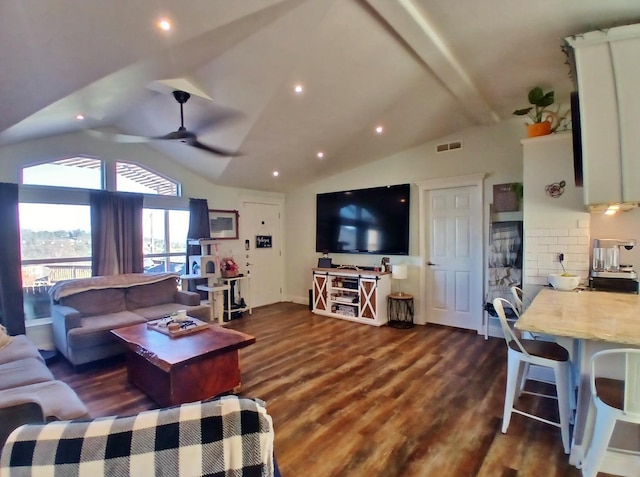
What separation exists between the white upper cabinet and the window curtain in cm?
502

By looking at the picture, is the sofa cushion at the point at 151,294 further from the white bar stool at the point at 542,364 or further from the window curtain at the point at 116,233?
the white bar stool at the point at 542,364

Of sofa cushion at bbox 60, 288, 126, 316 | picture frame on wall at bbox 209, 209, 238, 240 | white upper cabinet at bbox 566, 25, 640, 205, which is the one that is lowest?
sofa cushion at bbox 60, 288, 126, 316

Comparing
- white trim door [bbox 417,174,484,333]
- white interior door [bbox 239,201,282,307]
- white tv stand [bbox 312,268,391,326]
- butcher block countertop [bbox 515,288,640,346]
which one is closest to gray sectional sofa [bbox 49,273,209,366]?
white interior door [bbox 239,201,282,307]

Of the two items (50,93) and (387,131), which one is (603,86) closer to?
(387,131)

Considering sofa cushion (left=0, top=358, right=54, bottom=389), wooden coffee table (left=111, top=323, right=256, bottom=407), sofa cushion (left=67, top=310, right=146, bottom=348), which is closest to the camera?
sofa cushion (left=0, top=358, right=54, bottom=389)

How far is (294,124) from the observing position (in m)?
4.06

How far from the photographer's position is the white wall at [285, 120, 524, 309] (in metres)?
4.41

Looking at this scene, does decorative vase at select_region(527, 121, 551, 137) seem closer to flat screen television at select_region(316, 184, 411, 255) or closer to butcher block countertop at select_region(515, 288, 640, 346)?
butcher block countertop at select_region(515, 288, 640, 346)

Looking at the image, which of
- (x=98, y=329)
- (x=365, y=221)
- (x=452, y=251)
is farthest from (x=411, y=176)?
(x=98, y=329)

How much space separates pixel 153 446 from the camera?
0.80 meters

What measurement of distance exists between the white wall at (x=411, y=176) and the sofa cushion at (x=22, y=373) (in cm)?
437

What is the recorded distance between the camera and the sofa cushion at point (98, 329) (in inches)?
134

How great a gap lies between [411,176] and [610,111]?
2.90m

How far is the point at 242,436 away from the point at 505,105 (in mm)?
4549
